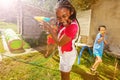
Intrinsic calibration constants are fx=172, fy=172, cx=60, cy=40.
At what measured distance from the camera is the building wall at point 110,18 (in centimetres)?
725

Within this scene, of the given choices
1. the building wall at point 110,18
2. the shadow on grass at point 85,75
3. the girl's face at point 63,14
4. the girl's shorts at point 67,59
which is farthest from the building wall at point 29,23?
the girl's face at point 63,14

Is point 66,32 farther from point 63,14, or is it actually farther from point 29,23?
point 29,23

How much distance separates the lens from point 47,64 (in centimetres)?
604

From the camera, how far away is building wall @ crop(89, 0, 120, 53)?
725 centimetres

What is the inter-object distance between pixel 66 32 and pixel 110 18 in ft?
18.5

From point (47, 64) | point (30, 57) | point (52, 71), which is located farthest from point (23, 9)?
point (52, 71)

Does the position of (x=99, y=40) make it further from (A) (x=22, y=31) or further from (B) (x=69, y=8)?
(A) (x=22, y=31)

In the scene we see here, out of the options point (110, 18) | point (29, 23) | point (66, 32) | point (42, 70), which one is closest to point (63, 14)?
point (66, 32)

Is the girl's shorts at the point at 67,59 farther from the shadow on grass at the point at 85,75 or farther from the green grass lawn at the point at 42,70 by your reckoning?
the shadow on grass at the point at 85,75

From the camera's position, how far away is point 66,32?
2.43 m

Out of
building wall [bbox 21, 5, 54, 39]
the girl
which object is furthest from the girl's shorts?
building wall [bbox 21, 5, 54, 39]

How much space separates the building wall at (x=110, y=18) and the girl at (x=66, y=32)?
4.99 metres

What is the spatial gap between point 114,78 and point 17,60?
328cm

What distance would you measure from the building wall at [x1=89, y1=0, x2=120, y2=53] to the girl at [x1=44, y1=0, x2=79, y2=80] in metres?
4.99
